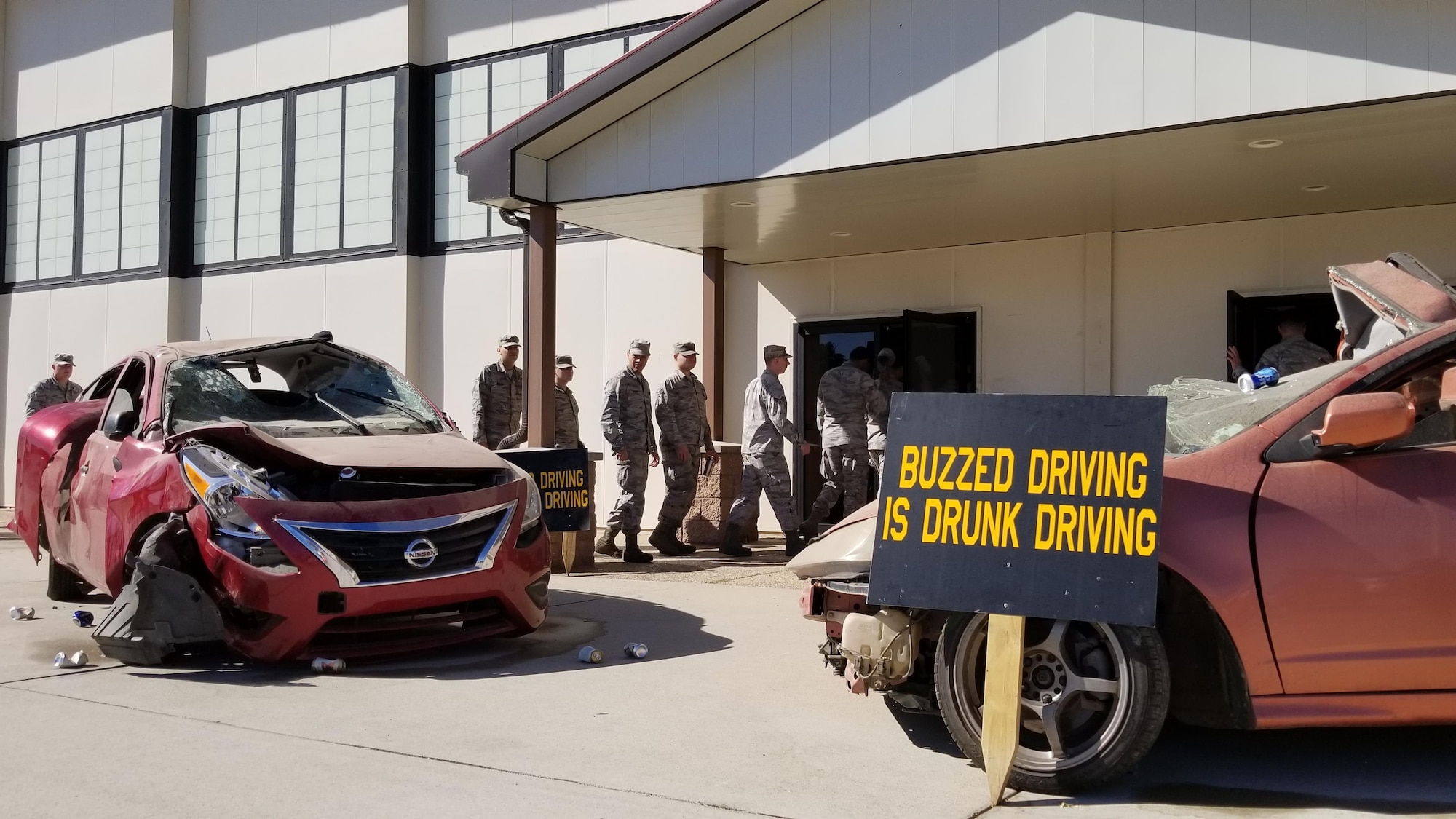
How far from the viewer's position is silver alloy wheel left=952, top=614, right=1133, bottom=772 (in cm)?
408

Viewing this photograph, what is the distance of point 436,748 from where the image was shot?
4.67 meters

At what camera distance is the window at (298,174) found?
50.9 ft

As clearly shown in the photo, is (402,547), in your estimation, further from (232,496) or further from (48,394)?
(48,394)

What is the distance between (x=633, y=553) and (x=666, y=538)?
2.49ft

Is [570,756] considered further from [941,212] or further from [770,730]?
[941,212]

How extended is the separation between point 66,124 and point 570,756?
1780 centimetres

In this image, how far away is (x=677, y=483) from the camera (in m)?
11.6

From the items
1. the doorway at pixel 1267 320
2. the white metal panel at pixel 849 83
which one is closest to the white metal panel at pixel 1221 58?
the white metal panel at pixel 849 83

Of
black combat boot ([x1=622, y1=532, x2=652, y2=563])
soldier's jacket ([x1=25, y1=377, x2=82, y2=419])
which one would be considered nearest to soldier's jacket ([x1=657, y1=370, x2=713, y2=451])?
black combat boot ([x1=622, y1=532, x2=652, y2=563])

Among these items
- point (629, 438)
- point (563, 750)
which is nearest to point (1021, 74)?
point (629, 438)

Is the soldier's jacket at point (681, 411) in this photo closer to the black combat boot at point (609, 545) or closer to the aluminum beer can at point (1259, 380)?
the black combat boot at point (609, 545)

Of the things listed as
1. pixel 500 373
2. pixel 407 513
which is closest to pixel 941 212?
pixel 500 373

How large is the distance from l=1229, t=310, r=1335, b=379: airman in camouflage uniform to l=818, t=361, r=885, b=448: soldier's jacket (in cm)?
319

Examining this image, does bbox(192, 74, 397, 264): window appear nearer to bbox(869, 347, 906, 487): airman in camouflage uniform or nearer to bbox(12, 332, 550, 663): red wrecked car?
bbox(869, 347, 906, 487): airman in camouflage uniform
